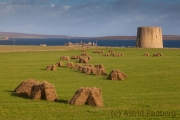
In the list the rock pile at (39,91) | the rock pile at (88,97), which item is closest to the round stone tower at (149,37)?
the rock pile at (39,91)

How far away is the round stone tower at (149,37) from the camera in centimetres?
9042

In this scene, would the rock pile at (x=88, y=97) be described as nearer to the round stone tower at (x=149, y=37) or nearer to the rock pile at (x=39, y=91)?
the rock pile at (x=39, y=91)

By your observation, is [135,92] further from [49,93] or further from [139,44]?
[139,44]

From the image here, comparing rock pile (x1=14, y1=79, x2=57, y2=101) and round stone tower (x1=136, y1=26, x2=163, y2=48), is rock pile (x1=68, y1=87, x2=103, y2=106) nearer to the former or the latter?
rock pile (x1=14, y1=79, x2=57, y2=101)

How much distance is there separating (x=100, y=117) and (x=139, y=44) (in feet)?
261

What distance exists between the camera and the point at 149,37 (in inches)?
3558

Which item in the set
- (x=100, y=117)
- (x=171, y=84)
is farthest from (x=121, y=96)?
(x=171, y=84)

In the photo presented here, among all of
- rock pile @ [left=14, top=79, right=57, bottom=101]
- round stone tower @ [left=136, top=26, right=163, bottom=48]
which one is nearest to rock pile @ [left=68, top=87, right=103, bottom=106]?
rock pile @ [left=14, top=79, right=57, bottom=101]

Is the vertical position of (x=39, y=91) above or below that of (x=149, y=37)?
below

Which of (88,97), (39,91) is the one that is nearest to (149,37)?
(39,91)

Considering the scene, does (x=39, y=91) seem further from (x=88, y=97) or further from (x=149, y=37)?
(x=149, y=37)

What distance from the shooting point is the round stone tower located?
90.4 meters

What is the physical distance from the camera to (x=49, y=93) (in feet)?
57.8

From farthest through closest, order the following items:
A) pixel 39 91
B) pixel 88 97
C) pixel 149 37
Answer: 1. pixel 149 37
2. pixel 39 91
3. pixel 88 97
